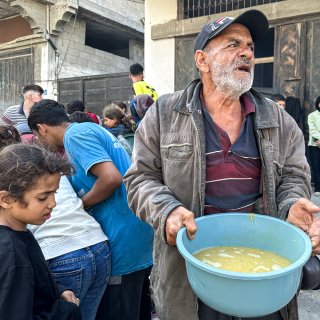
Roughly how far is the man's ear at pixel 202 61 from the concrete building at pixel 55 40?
8224mm

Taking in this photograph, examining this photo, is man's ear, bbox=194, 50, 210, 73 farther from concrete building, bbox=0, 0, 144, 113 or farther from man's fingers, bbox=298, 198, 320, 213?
concrete building, bbox=0, 0, 144, 113

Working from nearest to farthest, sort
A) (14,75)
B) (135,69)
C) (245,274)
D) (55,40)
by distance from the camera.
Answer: (245,274) → (135,69) → (55,40) → (14,75)

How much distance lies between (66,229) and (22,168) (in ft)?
1.61

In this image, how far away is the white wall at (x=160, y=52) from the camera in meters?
7.04

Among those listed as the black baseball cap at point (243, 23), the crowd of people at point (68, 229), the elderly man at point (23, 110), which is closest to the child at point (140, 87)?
the elderly man at point (23, 110)

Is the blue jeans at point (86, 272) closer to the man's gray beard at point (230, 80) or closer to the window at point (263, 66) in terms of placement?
the man's gray beard at point (230, 80)

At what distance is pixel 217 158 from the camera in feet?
5.66

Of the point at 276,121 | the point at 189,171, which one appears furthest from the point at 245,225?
the point at 276,121

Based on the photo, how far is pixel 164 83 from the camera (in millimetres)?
7195

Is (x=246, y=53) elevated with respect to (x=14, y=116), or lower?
elevated

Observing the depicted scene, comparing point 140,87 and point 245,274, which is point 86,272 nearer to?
point 245,274

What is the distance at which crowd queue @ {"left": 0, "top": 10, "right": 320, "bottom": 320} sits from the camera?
4.91ft

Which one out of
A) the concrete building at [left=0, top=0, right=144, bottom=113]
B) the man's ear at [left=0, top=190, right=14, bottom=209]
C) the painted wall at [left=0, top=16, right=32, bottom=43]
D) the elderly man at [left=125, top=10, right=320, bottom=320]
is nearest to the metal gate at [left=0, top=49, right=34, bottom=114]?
the concrete building at [left=0, top=0, right=144, bottom=113]

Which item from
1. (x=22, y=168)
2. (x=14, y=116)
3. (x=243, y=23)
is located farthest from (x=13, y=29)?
(x=22, y=168)
